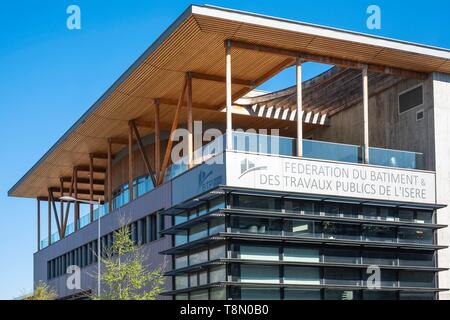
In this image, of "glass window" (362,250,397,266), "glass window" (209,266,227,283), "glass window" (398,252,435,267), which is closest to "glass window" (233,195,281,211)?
"glass window" (209,266,227,283)

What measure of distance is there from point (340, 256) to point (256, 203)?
4324 mm

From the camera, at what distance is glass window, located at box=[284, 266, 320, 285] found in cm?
3020

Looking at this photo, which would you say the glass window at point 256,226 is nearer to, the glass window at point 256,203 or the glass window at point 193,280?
the glass window at point 256,203

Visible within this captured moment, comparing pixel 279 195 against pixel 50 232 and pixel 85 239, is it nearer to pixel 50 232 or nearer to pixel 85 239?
pixel 85 239

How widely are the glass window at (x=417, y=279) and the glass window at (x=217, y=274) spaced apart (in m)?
7.99

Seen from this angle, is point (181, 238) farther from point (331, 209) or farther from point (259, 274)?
point (331, 209)

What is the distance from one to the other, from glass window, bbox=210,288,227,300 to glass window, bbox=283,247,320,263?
9.02 ft

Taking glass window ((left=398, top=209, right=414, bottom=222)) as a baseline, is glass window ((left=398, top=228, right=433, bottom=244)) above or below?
below

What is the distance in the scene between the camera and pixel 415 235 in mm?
33219

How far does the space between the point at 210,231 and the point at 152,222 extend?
28.7 ft

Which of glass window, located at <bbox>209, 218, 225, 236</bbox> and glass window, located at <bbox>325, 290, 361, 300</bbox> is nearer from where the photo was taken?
glass window, located at <bbox>209, 218, 225, 236</bbox>

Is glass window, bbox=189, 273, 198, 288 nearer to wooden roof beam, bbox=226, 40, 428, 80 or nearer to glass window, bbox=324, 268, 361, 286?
glass window, bbox=324, 268, 361, 286

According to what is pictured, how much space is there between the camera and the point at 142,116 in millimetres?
42969
